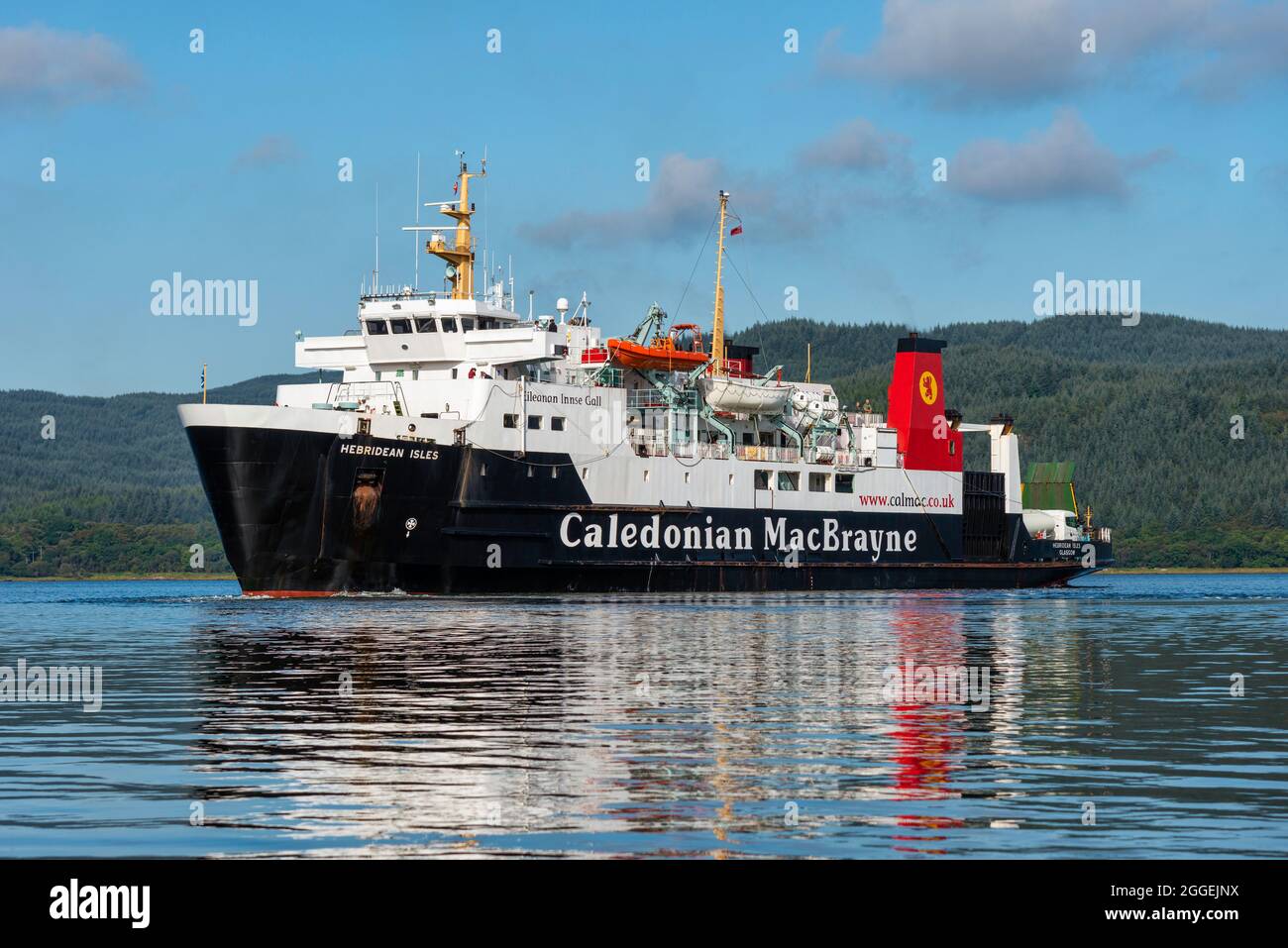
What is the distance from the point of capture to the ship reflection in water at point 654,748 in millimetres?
11289

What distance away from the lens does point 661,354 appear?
5475 cm

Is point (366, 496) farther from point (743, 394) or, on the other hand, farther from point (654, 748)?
point (654, 748)

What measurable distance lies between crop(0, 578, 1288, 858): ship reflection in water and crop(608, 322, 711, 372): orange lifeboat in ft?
72.8

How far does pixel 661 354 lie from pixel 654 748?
39675 mm

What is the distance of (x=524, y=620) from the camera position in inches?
1490

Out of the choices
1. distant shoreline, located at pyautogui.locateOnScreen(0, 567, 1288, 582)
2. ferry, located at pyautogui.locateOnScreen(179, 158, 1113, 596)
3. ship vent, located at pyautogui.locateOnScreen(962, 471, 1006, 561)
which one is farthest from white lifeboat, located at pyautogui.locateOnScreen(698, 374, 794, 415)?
distant shoreline, located at pyautogui.locateOnScreen(0, 567, 1288, 582)

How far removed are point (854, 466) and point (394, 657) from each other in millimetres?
37312

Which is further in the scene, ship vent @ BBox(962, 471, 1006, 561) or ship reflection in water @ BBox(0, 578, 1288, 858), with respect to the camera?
ship vent @ BBox(962, 471, 1006, 561)

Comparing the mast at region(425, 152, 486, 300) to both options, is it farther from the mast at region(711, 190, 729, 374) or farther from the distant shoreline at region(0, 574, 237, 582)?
the distant shoreline at region(0, 574, 237, 582)

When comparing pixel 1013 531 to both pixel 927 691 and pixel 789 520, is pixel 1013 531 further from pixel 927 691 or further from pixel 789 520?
pixel 927 691

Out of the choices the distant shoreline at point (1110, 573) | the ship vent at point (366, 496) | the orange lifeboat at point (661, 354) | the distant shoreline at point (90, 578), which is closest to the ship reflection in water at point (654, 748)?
the ship vent at point (366, 496)

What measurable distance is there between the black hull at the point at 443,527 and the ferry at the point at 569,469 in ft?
0.20

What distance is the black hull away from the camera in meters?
44.5

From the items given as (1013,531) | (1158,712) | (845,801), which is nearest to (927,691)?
(1158,712)
